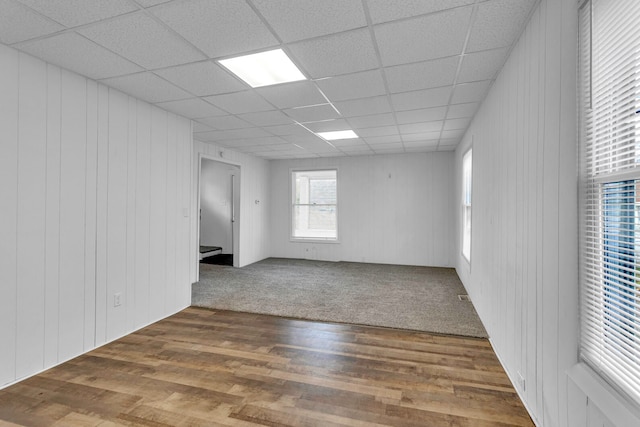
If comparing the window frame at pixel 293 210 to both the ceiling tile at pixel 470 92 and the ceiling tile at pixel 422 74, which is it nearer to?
the ceiling tile at pixel 470 92

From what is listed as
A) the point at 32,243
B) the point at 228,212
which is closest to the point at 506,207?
the point at 32,243

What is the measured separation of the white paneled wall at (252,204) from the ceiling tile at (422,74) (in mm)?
3836

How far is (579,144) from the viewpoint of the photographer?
129cm

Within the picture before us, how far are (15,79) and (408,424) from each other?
3.62 metres

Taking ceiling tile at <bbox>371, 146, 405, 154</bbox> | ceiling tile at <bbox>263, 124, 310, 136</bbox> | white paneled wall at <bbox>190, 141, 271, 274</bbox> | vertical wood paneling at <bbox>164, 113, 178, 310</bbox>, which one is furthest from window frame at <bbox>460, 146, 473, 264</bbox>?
white paneled wall at <bbox>190, 141, 271, 274</bbox>

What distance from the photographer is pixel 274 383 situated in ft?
7.21

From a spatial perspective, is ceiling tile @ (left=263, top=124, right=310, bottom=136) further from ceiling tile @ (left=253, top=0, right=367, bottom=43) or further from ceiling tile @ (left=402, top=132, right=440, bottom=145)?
ceiling tile @ (left=253, top=0, right=367, bottom=43)

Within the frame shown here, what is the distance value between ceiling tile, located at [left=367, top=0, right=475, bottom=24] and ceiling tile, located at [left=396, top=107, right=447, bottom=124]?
1.88 m

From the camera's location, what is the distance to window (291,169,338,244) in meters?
7.32

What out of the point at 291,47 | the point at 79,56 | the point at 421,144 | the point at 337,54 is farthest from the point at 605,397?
the point at 421,144

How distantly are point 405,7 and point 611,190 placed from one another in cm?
143

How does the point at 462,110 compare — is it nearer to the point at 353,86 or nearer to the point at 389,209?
the point at 353,86

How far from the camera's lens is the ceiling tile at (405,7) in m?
1.72

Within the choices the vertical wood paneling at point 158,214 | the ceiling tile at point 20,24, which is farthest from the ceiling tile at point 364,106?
the ceiling tile at point 20,24
